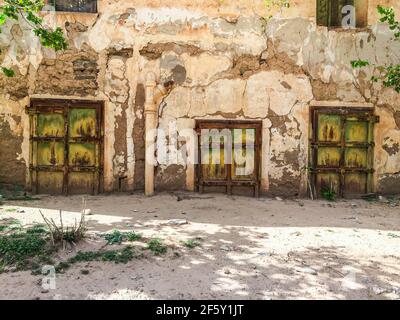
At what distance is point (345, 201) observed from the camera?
6.46 m

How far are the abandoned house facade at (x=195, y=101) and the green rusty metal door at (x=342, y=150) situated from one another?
0.02 m

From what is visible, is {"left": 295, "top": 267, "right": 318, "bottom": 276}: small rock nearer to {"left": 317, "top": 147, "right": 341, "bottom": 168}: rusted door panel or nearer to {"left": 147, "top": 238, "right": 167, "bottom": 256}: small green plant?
{"left": 147, "top": 238, "right": 167, "bottom": 256}: small green plant

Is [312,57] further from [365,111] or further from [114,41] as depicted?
[114,41]

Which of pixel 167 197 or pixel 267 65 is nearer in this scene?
pixel 167 197

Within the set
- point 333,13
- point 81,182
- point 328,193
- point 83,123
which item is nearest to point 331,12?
point 333,13

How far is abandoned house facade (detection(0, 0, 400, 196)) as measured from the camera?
6.36 metres

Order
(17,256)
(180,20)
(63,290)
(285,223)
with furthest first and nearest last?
(180,20) → (285,223) → (17,256) → (63,290)

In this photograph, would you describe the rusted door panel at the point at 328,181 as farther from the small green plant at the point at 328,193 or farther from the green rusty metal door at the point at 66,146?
the green rusty metal door at the point at 66,146

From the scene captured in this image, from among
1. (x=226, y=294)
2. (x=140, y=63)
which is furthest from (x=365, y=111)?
(x=226, y=294)

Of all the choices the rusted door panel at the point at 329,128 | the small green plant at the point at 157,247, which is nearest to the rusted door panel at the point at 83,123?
the small green plant at the point at 157,247

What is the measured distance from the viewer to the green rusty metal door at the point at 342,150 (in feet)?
22.0

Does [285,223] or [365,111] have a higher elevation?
[365,111]

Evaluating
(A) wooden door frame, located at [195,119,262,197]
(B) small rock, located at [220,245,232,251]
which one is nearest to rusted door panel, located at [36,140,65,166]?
(A) wooden door frame, located at [195,119,262,197]

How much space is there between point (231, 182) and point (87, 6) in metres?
4.27
